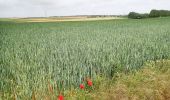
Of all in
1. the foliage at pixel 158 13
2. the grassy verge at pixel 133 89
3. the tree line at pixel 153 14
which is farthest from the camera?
the foliage at pixel 158 13

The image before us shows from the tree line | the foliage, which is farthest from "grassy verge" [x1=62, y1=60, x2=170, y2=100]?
the foliage

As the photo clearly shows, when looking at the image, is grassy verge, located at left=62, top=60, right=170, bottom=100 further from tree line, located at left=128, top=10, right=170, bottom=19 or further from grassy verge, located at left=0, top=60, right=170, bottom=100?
tree line, located at left=128, top=10, right=170, bottom=19

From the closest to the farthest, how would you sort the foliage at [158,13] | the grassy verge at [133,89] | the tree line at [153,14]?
the grassy verge at [133,89]
the tree line at [153,14]
the foliage at [158,13]

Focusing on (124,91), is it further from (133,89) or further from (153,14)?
(153,14)

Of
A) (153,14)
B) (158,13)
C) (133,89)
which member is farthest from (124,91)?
(158,13)

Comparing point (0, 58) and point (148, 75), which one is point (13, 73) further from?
point (148, 75)

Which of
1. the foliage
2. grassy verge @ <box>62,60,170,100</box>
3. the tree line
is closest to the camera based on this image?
grassy verge @ <box>62,60,170,100</box>

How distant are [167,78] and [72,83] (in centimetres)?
246

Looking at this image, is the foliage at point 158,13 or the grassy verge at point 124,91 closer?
the grassy verge at point 124,91

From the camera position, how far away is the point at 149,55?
1150cm

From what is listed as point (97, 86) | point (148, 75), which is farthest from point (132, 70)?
point (97, 86)

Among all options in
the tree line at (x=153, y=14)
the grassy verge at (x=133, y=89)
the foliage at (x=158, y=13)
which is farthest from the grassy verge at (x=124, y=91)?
the foliage at (x=158, y=13)

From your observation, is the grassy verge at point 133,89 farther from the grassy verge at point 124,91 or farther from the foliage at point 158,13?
the foliage at point 158,13

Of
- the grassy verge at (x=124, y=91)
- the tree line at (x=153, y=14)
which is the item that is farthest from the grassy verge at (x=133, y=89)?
the tree line at (x=153, y=14)
